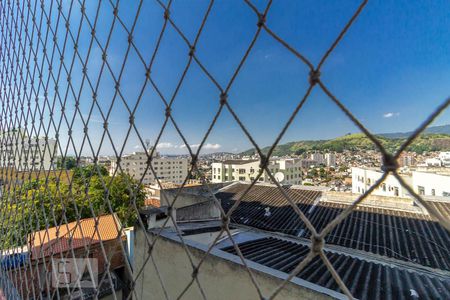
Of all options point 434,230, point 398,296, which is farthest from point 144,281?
point 434,230

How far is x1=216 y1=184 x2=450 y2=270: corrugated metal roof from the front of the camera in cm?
241

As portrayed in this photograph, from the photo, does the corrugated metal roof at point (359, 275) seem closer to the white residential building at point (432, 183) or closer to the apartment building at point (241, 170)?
the white residential building at point (432, 183)

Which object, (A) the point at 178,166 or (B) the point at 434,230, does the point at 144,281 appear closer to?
(B) the point at 434,230

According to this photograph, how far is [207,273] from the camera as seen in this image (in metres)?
1.58

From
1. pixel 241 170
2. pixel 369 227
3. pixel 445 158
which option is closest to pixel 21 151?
pixel 369 227

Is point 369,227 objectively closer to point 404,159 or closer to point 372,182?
point 404,159

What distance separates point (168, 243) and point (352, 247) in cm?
203

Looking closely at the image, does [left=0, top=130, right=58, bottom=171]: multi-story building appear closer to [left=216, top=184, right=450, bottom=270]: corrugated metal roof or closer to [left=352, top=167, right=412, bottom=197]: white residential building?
[left=216, top=184, right=450, bottom=270]: corrugated metal roof

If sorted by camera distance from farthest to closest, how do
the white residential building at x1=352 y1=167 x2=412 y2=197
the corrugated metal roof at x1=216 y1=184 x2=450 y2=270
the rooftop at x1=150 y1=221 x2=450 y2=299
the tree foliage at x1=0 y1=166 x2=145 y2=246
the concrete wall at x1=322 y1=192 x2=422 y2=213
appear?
the white residential building at x1=352 y1=167 x2=412 y2=197 → the concrete wall at x1=322 y1=192 x2=422 y2=213 → the corrugated metal roof at x1=216 y1=184 x2=450 y2=270 → the rooftop at x1=150 y1=221 x2=450 y2=299 → the tree foliage at x1=0 y1=166 x2=145 y2=246

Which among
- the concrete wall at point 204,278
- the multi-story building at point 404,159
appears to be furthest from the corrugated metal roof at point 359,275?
the multi-story building at point 404,159

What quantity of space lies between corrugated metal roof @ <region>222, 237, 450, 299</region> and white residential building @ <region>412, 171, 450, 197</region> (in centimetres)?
599

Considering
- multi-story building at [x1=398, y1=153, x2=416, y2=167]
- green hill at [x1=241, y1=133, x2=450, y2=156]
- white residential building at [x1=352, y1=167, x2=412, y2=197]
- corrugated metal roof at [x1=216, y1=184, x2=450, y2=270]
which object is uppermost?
green hill at [x1=241, y1=133, x2=450, y2=156]

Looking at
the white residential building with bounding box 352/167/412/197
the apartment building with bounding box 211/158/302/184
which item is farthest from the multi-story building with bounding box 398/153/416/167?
the apartment building with bounding box 211/158/302/184

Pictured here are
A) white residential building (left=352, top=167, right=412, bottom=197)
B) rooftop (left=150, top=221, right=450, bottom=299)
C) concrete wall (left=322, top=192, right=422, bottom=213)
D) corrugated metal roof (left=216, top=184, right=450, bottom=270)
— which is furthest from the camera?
white residential building (left=352, top=167, right=412, bottom=197)
